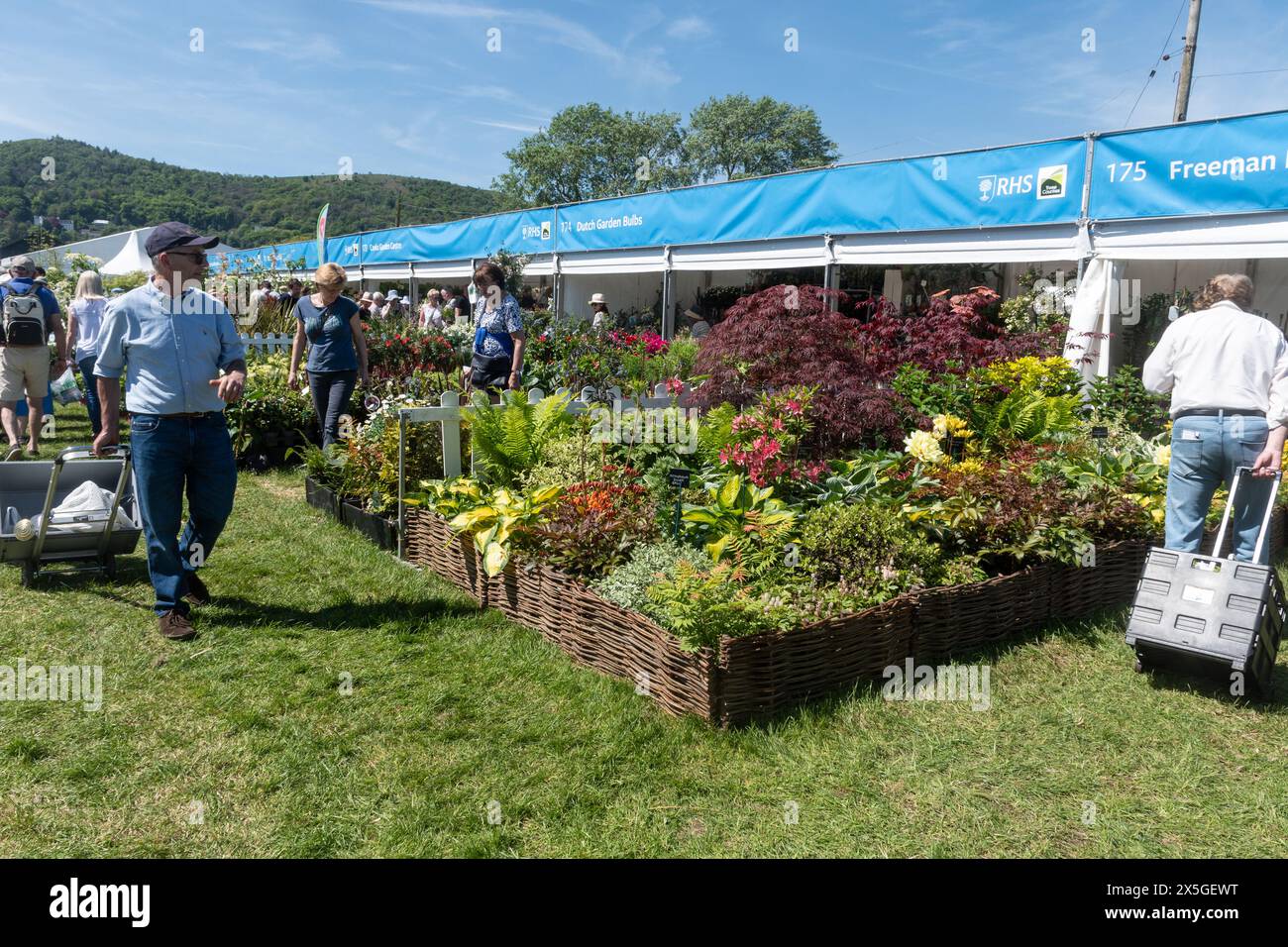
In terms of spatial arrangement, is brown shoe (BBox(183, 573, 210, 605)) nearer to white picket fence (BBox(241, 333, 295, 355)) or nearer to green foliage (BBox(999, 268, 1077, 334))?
white picket fence (BBox(241, 333, 295, 355))

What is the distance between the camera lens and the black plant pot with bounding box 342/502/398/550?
5590 mm

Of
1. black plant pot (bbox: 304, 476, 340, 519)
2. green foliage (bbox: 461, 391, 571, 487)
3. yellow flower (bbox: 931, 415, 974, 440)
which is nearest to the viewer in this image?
green foliage (bbox: 461, 391, 571, 487)

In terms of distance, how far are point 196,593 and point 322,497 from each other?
6.55ft

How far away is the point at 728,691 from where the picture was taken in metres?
3.31

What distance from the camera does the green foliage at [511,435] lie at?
208 inches

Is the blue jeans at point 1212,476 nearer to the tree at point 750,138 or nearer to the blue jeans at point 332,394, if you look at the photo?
the blue jeans at point 332,394

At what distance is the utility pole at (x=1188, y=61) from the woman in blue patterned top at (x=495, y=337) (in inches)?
671

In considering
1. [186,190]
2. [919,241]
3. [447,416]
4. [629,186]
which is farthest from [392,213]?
[447,416]

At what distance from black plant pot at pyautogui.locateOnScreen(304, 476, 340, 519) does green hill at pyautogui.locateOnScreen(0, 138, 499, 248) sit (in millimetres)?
27140

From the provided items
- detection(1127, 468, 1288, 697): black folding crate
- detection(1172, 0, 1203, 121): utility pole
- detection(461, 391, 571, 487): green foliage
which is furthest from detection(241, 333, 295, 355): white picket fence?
detection(1172, 0, 1203, 121): utility pole

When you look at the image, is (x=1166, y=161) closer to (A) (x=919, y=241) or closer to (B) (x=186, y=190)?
(A) (x=919, y=241)

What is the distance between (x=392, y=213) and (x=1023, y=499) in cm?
5869

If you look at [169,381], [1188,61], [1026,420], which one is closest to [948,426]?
[1026,420]
